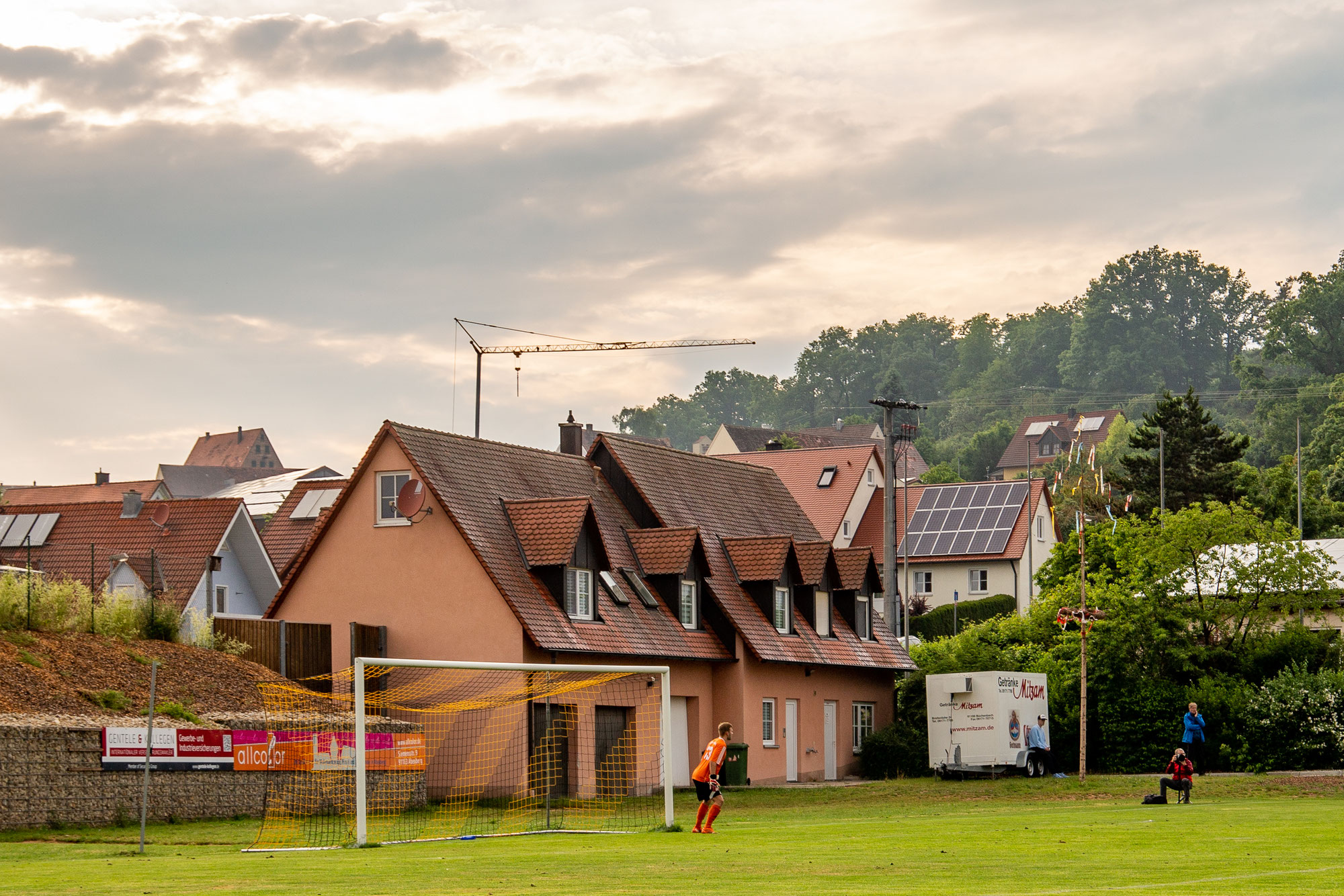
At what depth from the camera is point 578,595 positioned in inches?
1471

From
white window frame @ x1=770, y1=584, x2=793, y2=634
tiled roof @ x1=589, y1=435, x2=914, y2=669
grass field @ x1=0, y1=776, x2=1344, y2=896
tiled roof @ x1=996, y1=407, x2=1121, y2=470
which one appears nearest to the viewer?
grass field @ x1=0, y1=776, x2=1344, y2=896

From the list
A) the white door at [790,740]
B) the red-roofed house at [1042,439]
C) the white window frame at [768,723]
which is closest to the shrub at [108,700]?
the white window frame at [768,723]

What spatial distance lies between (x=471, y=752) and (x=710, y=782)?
12366 mm

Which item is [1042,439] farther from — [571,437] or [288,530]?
[571,437]

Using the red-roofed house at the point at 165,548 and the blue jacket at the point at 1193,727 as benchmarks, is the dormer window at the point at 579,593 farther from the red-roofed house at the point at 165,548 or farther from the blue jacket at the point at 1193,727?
the red-roofed house at the point at 165,548

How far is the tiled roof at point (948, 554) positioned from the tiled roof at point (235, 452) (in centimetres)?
9722

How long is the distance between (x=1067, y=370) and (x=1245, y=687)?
158 meters

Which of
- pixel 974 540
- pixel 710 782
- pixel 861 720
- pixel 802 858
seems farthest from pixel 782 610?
pixel 974 540

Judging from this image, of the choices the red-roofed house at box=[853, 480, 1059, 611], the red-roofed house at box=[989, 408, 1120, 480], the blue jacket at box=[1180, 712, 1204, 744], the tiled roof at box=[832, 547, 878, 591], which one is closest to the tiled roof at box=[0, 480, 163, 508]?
the red-roofed house at box=[853, 480, 1059, 611]

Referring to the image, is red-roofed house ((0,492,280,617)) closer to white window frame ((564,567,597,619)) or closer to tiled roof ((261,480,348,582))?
tiled roof ((261,480,348,582))

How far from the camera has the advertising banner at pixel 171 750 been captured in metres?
26.3

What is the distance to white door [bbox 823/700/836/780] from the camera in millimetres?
44938

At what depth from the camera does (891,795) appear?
117 ft

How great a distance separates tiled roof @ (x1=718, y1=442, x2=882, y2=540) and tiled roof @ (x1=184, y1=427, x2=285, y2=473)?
9410 cm
